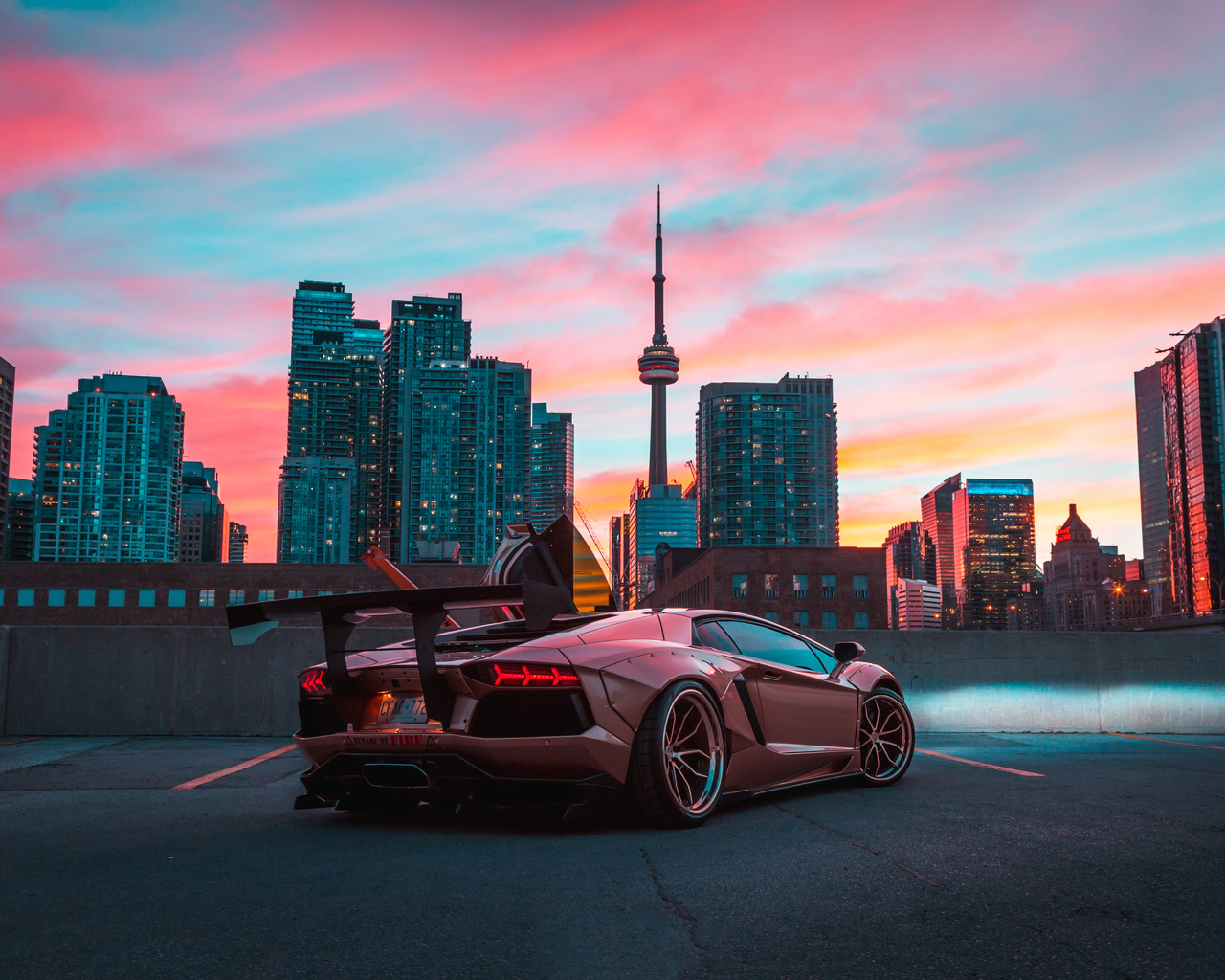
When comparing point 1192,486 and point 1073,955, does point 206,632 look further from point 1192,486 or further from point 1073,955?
point 1192,486

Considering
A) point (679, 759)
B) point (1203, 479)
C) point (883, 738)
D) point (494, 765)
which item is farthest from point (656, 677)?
point (1203, 479)

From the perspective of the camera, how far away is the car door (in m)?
5.97

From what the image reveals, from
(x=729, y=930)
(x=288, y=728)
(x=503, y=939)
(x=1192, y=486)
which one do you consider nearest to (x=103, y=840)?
(x=503, y=939)

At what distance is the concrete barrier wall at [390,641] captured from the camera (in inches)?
414

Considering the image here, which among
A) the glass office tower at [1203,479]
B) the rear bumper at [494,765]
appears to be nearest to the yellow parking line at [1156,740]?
the rear bumper at [494,765]

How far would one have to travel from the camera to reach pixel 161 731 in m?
10.5

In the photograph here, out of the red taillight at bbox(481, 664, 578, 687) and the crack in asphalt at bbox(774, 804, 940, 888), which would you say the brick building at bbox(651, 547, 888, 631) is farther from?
the red taillight at bbox(481, 664, 578, 687)

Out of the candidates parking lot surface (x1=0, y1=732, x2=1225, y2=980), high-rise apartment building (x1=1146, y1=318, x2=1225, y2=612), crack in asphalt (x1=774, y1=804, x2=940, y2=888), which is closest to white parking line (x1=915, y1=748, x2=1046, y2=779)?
parking lot surface (x1=0, y1=732, x2=1225, y2=980)

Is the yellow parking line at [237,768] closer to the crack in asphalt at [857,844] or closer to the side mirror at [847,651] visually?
the crack in asphalt at [857,844]

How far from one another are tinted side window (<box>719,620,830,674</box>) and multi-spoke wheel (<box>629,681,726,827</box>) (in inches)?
32.4

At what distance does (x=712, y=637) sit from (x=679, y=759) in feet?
3.12

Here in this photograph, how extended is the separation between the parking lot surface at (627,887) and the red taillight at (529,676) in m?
0.72

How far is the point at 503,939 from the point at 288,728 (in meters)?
8.19

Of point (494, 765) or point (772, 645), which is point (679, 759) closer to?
point (494, 765)
